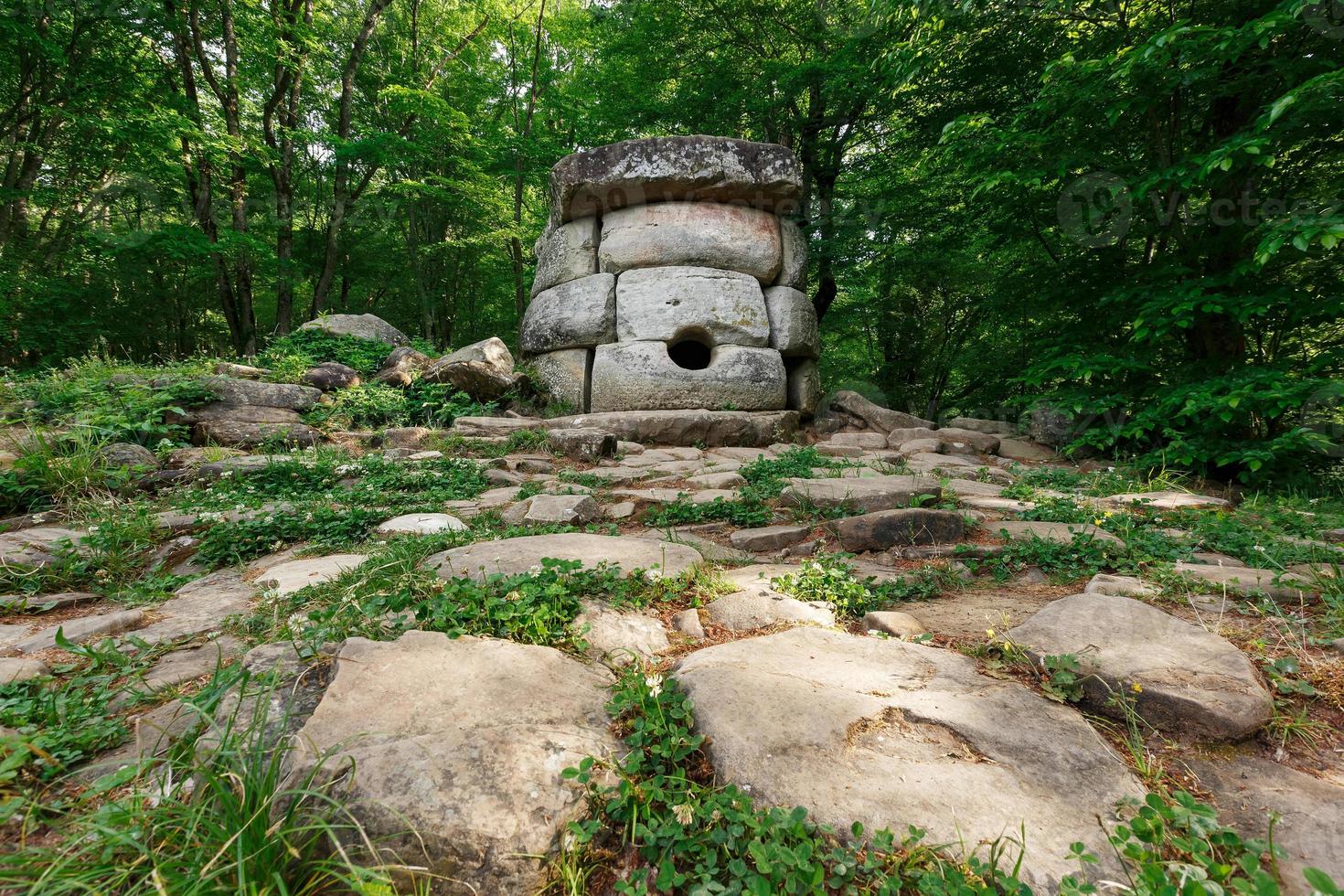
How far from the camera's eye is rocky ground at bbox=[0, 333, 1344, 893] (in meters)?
0.95

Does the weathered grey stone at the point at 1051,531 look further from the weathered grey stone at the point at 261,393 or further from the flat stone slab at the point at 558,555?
the weathered grey stone at the point at 261,393

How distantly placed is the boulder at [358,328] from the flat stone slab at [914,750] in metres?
8.57

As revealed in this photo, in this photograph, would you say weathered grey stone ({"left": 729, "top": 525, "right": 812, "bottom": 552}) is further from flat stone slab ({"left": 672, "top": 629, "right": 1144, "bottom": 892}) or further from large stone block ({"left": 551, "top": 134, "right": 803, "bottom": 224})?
large stone block ({"left": 551, "top": 134, "right": 803, "bottom": 224})

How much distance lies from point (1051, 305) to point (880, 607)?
553 centimetres

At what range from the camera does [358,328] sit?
333 inches

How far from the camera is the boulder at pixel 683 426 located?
5785 mm

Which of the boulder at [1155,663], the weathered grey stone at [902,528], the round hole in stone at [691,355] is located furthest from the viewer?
the round hole in stone at [691,355]

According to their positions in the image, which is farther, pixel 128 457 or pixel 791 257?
pixel 791 257

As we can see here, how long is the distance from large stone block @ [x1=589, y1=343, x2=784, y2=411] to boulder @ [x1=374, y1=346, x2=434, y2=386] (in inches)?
92.6

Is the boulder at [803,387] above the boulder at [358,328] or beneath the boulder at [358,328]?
beneath

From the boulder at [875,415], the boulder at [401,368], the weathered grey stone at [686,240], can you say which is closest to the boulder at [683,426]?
the weathered grey stone at [686,240]

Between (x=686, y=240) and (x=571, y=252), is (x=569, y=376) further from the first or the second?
(x=686, y=240)

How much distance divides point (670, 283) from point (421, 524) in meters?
4.65

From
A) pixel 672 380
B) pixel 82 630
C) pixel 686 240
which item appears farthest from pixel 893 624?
pixel 686 240
